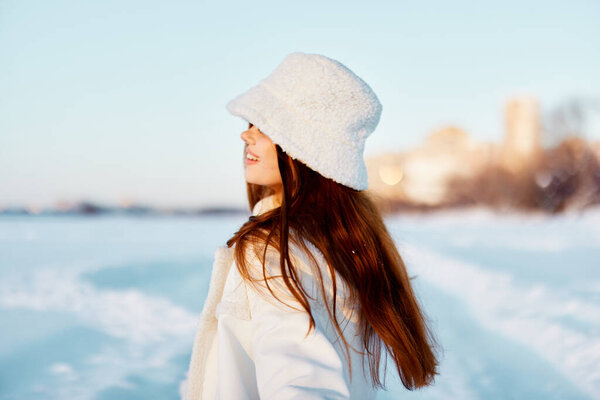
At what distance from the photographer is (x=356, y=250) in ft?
4.61

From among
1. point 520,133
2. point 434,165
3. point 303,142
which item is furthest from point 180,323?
point 434,165

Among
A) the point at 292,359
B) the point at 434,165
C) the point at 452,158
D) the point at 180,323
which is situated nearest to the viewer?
the point at 292,359

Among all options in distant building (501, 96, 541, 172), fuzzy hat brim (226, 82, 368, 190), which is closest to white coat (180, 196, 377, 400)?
fuzzy hat brim (226, 82, 368, 190)

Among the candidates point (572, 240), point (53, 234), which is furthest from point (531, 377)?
point (53, 234)

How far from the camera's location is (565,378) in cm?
276

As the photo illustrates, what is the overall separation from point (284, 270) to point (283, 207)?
0.21 metres

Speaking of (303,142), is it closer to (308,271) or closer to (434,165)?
(308,271)

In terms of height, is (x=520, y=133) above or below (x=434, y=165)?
above

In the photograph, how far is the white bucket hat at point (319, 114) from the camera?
4.29 feet

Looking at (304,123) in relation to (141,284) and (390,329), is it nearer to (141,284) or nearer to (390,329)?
(390,329)

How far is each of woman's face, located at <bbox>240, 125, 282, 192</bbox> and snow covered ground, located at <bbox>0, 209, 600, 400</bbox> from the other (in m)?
0.77

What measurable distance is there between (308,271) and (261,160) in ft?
1.38

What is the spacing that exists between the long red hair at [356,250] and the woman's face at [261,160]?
2.1 inches

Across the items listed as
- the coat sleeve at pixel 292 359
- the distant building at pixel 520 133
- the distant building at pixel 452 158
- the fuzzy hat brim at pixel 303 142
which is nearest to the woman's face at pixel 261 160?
the fuzzy hat brim at pixel 303 142
